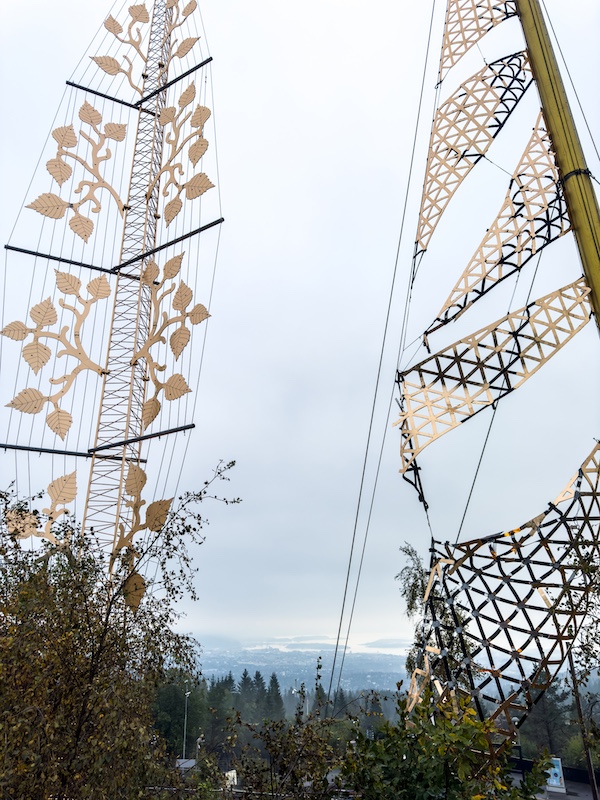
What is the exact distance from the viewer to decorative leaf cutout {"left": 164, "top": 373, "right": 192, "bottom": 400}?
6.58 metres

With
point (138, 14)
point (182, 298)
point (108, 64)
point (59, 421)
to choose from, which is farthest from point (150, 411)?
point (138, 14)

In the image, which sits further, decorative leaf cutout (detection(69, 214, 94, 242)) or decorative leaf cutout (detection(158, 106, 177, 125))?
decorative leaf cutout (detection(158, 106, 177, 125))

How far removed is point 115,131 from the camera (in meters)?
7.88

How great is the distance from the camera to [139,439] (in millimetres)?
6477

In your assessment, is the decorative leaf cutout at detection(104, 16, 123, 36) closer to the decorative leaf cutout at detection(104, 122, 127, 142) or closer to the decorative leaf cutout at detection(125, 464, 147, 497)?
the decorative leaf cutout at detection(104, 122, 127, 142)

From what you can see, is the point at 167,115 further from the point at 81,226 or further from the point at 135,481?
the point at 135,481

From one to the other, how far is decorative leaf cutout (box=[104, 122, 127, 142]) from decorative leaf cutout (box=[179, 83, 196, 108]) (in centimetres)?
81

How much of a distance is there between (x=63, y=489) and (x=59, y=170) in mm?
3907

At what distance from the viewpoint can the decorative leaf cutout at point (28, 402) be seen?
656 cm

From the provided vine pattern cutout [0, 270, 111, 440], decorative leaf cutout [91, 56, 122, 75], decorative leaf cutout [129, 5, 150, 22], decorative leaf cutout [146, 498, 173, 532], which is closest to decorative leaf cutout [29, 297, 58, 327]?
vine pattern cutout [0, 270, 111, 440]

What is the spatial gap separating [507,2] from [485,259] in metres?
2.83

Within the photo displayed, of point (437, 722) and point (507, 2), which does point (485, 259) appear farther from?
point (437, 722)

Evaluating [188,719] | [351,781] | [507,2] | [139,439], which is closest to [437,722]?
[351,781]

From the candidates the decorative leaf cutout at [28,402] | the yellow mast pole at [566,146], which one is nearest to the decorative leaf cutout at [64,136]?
the decorative leaf cutout at [28,402]
